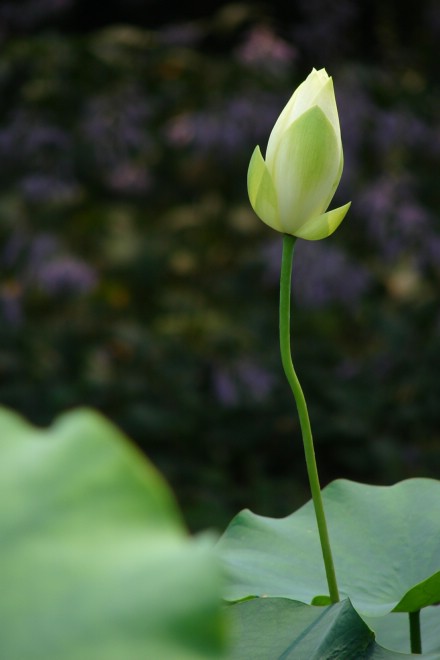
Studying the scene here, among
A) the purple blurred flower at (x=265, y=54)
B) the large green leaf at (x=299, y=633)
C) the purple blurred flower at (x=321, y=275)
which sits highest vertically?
the purple blurred flower at (x=265, y=54)

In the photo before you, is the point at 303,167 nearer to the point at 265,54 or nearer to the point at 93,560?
the point at 93,560

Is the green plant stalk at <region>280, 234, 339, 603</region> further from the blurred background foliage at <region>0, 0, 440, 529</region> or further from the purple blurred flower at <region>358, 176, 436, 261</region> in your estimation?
the purple blurred flower at <region>358, 176, 436, 261</region>

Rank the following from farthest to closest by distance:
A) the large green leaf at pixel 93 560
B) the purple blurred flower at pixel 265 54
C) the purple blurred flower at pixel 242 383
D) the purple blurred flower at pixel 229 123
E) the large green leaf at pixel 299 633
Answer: the purple blurred flower at pixel 265 54 < the purple blurred flower at pixel 229 123 < the purple blurred flower at pixel 242 383 < the large green leaf at pixel 299 633 < the large green leaf at pixel 93 560

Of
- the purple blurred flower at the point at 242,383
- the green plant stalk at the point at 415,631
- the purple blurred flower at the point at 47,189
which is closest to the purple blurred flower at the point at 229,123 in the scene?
the purple blurred flower at the point at 47,189

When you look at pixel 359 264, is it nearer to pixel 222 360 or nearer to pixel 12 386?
pixel 222 360

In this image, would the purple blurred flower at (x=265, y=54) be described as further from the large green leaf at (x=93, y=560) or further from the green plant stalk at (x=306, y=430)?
the large green leaf at (x=93, y=560)

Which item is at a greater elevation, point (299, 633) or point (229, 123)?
point (229, 123)

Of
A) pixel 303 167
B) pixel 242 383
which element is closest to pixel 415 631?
pixel 303 167
